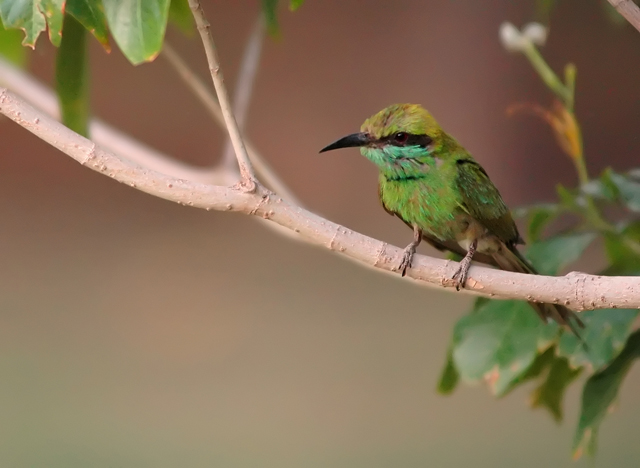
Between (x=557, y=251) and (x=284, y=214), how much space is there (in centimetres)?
50

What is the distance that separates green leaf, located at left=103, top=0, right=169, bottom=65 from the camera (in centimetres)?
68

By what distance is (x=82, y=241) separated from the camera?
243 cm

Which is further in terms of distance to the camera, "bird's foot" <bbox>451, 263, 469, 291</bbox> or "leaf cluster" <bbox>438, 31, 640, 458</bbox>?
"leaf cluster" <bbox>438, 31, 640, 458</bbox>

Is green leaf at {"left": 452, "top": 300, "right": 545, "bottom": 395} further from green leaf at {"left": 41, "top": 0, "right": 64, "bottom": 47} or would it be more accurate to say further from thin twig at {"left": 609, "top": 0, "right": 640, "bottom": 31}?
green leaf at {"left": 41, "top": 0, "right": 64, "bottom": 47}

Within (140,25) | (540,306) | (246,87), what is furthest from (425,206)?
(246,87)

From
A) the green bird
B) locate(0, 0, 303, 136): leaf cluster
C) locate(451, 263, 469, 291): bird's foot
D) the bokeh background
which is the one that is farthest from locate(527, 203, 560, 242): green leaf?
the bokeh background

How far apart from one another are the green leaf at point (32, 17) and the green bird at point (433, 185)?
36 centimetres

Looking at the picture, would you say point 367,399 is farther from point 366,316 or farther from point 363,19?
point 363,19

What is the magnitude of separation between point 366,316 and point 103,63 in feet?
3.90

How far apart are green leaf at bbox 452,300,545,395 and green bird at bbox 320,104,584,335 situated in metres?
0.03

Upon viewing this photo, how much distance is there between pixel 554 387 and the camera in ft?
3.93

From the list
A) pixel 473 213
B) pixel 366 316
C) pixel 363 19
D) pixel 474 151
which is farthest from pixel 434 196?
pixel 366 316

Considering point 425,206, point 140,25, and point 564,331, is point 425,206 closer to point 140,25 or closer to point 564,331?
point 564,331

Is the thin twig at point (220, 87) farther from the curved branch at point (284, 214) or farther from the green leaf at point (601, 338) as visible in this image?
the green leaf at point (601, 338)
